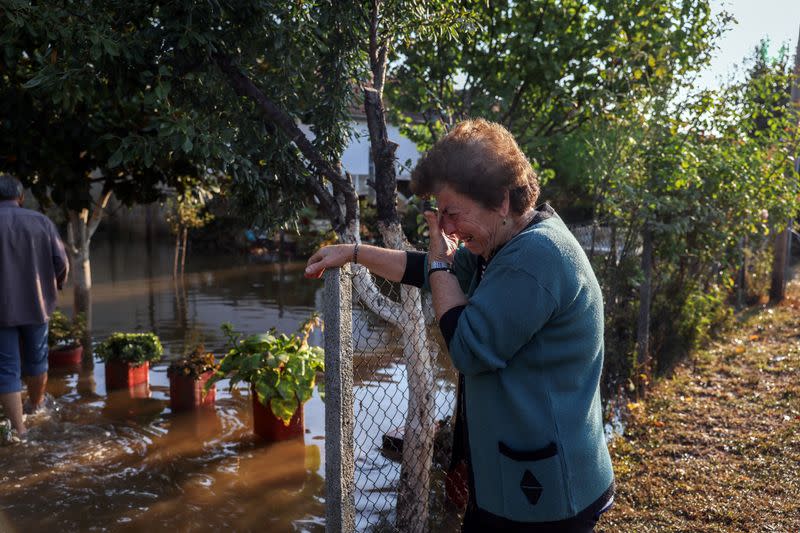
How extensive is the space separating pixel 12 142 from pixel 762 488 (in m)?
6.10

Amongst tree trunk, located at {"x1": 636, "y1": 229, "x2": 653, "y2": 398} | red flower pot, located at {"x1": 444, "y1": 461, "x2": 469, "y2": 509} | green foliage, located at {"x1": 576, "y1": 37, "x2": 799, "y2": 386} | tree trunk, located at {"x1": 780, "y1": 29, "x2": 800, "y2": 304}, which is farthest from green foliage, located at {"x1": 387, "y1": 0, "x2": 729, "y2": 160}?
tree trunk, located at {"x1": 780, "y1": 29, "x2": 800, "y2": 304}

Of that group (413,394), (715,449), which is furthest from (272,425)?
(715,449)

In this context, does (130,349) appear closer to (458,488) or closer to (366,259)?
(458,488)

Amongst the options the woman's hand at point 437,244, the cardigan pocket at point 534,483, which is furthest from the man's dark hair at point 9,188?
the cardigan pocket at point 534,483

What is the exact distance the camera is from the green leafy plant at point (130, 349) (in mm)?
6852

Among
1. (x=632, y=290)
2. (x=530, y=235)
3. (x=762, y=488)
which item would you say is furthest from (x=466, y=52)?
(x=530, y=235)

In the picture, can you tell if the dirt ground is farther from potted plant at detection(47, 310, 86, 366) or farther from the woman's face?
potted plant at detection(47, 310, 86, 366)

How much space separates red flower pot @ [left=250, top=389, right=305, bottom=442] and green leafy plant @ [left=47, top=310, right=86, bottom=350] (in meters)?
3.29

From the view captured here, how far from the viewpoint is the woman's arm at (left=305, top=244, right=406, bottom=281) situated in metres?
2.41

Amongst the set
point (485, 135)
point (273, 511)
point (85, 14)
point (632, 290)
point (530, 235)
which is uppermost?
point (85, 14)

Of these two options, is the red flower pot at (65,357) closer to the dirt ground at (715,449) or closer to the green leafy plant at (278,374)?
the green leafy plant at (278,374)

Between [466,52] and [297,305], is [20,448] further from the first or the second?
[297,305]

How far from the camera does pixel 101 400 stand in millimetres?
6652

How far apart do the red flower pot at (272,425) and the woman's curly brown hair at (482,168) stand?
3.99 metres
